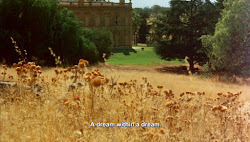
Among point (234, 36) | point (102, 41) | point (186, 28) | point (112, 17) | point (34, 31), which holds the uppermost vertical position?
point (112, 17)

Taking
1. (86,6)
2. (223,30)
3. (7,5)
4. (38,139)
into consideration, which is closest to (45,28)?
(7,5)

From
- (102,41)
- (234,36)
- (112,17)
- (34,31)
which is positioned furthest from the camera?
(112,17)

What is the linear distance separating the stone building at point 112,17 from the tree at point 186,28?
81.3ft

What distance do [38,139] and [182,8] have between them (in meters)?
34.0

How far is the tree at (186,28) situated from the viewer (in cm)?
3469

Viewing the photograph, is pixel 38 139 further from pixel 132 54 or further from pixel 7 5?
pixel 132 54

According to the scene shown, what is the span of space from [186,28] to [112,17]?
2862 cm

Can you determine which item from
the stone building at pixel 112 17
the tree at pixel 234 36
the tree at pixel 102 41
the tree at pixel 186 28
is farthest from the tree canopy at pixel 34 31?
the stone building at pixel 112 17

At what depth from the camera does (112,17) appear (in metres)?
61.2

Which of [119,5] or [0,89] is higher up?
[119,5]

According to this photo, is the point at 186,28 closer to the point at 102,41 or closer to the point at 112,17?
the point at 102,41

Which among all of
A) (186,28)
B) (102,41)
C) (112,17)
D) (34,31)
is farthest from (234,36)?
(112,17)

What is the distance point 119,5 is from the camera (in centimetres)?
6091

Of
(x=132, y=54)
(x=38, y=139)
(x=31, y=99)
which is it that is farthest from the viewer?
(x=132, y=54)
